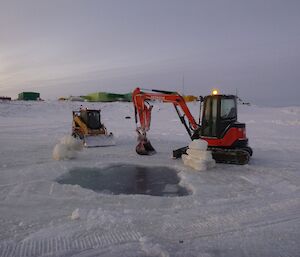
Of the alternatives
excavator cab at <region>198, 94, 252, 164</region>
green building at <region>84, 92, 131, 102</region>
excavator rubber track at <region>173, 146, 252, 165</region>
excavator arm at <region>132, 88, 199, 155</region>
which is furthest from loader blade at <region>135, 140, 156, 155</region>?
green building at <region>84, 92, 131, 102</region>

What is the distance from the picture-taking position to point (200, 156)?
996 cm

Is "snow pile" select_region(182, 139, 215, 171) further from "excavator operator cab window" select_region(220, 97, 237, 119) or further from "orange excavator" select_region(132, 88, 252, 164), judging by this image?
"excavator operator cab window" select_region(220, 97, 237, 119)

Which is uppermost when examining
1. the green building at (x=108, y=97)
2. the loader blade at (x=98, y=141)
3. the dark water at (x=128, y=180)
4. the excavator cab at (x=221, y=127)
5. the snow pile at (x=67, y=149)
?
the excavator cab at (x=221, y=127)

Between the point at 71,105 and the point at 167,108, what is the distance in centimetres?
1208

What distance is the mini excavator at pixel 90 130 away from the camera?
48.1 ft

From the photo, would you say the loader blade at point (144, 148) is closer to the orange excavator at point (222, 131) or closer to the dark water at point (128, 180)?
the orange excavator at point (222, 131)

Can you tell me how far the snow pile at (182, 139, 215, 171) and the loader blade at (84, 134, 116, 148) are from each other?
5416mm

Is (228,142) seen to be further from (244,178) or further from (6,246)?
(6,246)

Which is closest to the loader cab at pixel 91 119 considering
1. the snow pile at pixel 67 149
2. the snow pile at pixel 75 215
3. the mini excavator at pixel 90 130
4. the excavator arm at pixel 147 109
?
the mini excavator at pixel 90 130

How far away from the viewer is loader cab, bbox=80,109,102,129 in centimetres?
1576

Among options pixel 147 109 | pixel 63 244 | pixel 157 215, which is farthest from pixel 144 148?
pixel 63 244

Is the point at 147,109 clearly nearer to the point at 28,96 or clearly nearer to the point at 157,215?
the point at 157,215

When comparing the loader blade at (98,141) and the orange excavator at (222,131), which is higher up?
the orange excavator at (222,131)

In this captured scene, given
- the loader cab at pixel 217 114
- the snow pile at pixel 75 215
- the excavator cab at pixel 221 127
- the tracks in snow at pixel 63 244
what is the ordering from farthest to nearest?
the loader cab at pixel 217 114
the excavator cab at pixel 221 127
the snow pile at pixel 75 215
the tracks in snow at pixel 63 244
